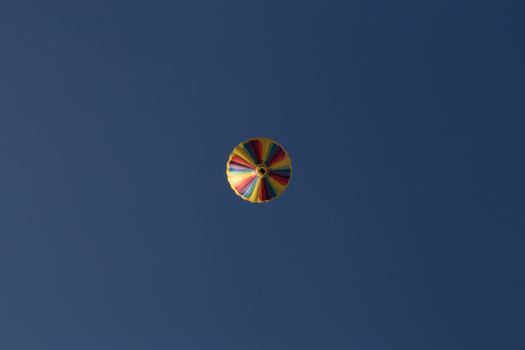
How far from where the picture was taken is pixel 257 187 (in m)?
39.7

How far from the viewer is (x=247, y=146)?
130 ft

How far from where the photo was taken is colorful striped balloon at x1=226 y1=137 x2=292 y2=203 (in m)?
39.5

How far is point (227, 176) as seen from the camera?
132 ft

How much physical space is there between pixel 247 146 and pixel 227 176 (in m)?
1.48

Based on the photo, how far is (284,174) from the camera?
131 ft

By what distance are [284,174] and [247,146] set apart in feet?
5.77

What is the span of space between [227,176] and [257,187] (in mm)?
1298

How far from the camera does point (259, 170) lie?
39.4 m

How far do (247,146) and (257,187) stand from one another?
158cm

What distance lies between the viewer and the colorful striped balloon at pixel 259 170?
3950cm

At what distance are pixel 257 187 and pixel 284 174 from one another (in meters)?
1.14
